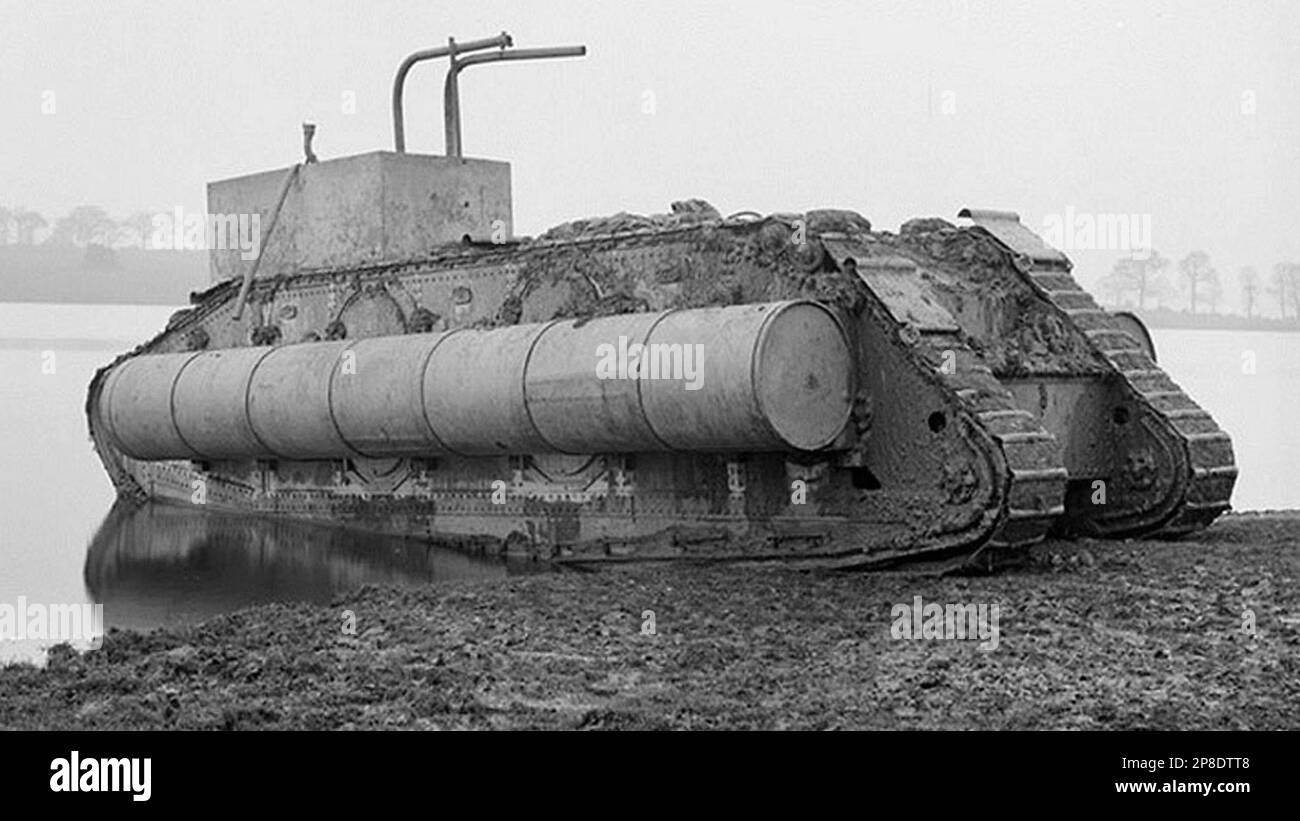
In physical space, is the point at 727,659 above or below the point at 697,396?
Result: below

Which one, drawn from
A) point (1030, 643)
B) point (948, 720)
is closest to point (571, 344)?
point (1030, 643)

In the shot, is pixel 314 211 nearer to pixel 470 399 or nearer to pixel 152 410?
pixel 152 410

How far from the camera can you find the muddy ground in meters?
6.70

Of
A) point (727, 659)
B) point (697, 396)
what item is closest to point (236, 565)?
point (697, 396)

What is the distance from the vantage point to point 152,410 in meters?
14.1

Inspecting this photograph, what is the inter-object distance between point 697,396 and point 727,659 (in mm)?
2568

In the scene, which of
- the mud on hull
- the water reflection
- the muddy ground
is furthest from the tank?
the muddy ground

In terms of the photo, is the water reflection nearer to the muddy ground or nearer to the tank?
the tank

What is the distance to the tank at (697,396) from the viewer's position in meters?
9.91

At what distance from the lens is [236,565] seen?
39.9ft

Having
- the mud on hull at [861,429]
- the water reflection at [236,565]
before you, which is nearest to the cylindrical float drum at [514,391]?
the mud on hull at [861,429]

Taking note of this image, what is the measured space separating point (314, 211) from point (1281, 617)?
8170 mm

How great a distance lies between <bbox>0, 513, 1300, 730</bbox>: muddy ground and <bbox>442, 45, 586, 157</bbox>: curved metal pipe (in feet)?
19.4

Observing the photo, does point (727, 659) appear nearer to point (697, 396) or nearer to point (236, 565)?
point (697, 396)
